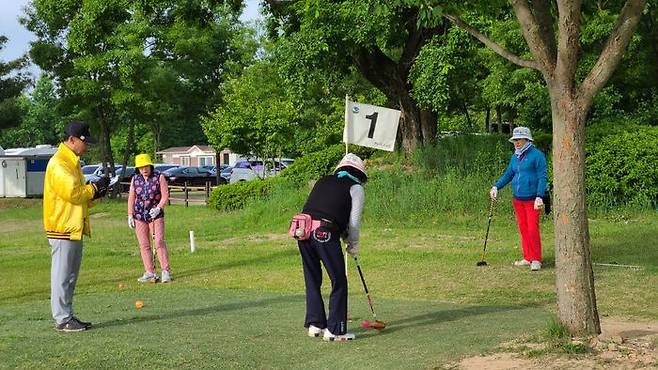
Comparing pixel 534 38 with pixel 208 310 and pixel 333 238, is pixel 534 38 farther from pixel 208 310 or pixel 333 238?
pixel 208 310

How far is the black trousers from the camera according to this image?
802cm

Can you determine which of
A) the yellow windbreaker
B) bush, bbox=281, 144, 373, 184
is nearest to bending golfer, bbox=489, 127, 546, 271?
the yellow windbreaker

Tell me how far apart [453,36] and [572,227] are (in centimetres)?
1373

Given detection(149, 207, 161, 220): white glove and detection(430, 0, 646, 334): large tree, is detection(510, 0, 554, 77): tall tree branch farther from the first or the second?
detection(149, 207, 161, 220): white glove

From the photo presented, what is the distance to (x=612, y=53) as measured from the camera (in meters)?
7.46

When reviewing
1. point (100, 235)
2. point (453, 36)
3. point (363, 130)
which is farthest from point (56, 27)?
point (363, 130)

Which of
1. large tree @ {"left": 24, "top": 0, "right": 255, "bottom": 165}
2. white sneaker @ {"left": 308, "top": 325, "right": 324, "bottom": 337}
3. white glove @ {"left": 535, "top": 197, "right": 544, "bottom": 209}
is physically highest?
large tree @ {"left": 24, "top": 0, "right": 255, "bottom": 165}

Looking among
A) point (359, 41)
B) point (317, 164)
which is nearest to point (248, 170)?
point (317, 164)

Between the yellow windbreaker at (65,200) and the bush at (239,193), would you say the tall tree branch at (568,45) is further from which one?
the bush at (239,193)

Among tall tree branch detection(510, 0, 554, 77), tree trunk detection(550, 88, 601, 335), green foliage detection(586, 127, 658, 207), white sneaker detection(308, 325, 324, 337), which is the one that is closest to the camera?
tree trunk detection(550, 88, 601, 335)

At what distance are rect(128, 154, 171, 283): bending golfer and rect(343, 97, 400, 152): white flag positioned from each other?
2971 millimetres

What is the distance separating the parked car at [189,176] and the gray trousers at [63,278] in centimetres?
4315

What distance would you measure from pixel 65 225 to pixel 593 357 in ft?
16.4

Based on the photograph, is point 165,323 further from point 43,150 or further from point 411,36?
point 43,150
